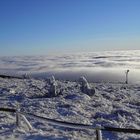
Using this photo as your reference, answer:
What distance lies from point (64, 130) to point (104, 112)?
13.8 ft

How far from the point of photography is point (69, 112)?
16.2m

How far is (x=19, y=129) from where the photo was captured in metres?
12.1

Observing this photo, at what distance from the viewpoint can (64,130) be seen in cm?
1295

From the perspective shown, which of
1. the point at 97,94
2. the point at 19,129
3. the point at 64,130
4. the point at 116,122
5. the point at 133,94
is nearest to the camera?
the point at 19,129

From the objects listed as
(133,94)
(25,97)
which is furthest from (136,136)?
(133,94)

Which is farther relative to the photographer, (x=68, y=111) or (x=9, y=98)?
(x=9, y=98)

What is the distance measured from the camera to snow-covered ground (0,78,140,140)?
40.3ft

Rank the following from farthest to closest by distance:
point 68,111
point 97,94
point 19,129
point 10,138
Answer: point 97,94
point 68,111
point 19,129
point 10,138

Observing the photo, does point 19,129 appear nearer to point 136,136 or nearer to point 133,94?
point 136,136

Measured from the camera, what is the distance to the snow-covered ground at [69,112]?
1230 cm

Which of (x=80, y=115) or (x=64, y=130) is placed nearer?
(x=64, y=130)

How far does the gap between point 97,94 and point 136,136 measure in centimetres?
884

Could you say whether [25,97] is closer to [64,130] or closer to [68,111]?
[68,111]

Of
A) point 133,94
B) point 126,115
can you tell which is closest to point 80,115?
point 126,115
